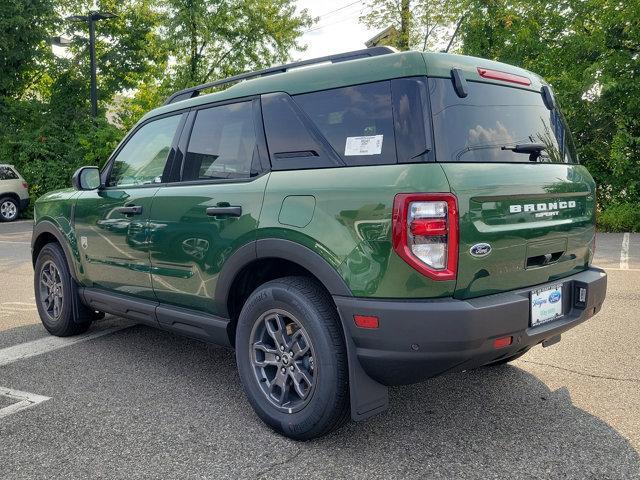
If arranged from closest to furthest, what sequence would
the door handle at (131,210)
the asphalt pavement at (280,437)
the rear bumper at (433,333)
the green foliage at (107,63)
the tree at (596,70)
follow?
the rear bumper at (433,333) < the asphalt pavement at (280,437) < the door handle at (131,210) < the tree at (596,70) < the green foliage at (107,63)

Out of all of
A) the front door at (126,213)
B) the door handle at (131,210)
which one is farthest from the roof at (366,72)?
the door handle at (131,210)

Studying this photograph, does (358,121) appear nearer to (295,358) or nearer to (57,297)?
(295,358)

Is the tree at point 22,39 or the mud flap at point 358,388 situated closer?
the mud flap at point 358,388

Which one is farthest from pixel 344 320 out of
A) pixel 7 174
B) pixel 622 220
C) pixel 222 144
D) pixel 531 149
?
pixel 7 174

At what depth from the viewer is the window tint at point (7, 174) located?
17547 mm

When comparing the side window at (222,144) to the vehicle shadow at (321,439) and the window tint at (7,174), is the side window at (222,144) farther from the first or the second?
the window tint at (7,174)

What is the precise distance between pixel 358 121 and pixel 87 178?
98.8 inches

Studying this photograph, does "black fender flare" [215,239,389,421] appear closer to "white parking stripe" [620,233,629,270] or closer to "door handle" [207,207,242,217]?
"door handle" [207,207,242,217]

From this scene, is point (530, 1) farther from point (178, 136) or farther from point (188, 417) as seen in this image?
point (188, 417)

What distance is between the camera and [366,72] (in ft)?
9.14

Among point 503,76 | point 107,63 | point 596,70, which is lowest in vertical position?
point 503,76

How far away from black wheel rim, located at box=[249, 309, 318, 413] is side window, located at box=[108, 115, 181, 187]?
1414mm

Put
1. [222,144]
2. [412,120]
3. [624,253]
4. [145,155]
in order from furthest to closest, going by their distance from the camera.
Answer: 1. [624,253]
2. [145,155]
3. [222,144]
4. [412,120]

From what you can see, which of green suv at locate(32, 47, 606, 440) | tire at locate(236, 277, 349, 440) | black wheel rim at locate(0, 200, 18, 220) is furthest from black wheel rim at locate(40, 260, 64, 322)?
black wheel rim at locate(0, 200, 18, 220)
